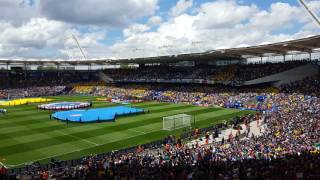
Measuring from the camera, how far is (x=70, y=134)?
36219 mm

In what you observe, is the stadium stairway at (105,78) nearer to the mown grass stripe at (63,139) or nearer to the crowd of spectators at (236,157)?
the crowd of spectators at (236,157)

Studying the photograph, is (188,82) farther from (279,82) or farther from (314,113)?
(314,113)

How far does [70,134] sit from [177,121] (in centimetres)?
1181

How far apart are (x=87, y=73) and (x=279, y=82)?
63.0 metres

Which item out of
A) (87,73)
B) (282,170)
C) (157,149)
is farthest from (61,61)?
(282,170)

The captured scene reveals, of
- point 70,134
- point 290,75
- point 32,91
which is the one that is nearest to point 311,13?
point 290,75

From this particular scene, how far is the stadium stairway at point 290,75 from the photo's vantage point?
61.0 metres

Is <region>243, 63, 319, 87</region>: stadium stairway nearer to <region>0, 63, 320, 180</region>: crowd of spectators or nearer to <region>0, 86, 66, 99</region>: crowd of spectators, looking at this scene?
<region>0, 63, 320, 180</region>: crowd of spectators

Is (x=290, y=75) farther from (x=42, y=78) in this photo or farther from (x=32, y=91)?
(x=42, y=78)

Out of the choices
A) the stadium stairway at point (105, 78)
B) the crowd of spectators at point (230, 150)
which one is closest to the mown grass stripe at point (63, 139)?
the crowd of spectators at point (230, 150)

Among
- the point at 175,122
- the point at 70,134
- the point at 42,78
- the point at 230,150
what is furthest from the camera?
the point at 42,78

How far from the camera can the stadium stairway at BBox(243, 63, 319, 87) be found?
200 ft

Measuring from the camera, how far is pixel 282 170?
15414mm

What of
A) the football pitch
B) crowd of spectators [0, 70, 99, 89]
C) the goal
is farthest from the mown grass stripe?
crowd of spectators [0, 70, 99, 89]
